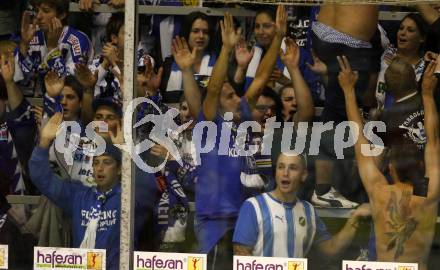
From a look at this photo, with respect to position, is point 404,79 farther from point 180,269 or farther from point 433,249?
point 180,269

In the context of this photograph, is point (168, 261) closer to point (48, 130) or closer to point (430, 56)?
point (48, 130)

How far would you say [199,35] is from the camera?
5641 mm

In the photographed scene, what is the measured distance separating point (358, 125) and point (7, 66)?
7.02 ft

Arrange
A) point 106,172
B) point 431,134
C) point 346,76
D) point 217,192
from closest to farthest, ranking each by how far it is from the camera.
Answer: point 431,134, point 346,76, point 217,192, point 106,172

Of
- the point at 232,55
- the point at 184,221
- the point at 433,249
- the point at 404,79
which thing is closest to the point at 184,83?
the point at 232,55

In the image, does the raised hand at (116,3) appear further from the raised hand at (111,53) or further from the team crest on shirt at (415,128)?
the team crest on shirt at (415,128)

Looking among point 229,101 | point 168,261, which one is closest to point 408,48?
point 229,101

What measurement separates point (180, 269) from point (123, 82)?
115 cm

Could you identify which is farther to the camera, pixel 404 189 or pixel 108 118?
pixel 108 118

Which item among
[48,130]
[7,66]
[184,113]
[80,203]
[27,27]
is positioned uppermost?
[27,27]

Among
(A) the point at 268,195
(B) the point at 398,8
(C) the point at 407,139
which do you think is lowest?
(A) the point at 268,195

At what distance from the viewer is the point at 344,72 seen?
5566 mm

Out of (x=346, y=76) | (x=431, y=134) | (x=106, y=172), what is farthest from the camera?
(x=106, y=172)

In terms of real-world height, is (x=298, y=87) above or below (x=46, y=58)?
below
